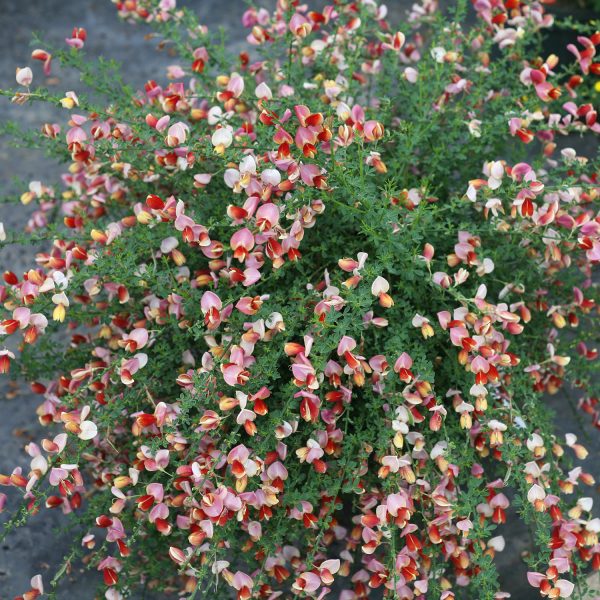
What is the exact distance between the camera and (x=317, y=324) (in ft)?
5.32

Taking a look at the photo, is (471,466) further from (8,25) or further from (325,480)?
(8,25)

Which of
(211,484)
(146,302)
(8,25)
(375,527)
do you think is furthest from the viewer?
(8,25)

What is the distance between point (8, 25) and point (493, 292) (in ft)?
10.3

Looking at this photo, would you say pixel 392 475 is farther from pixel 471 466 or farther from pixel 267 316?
pixel 267 316

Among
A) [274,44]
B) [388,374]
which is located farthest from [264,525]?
[274,44]

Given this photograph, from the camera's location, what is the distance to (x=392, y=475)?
5.56 feet

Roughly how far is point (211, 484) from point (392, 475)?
14.6 inches

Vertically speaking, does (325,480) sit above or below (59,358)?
above

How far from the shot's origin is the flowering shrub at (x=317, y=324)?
5.41 ft

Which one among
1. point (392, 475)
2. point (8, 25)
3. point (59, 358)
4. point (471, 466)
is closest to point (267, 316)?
point (392, 475)

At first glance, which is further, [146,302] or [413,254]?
[146,302]

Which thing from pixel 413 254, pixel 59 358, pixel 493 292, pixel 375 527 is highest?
pixel 413 254

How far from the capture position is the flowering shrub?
1650mm

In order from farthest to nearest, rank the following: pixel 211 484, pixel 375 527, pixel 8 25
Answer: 1. pixel 8 25
2. pixel 375 527
3. pixel 211 484
